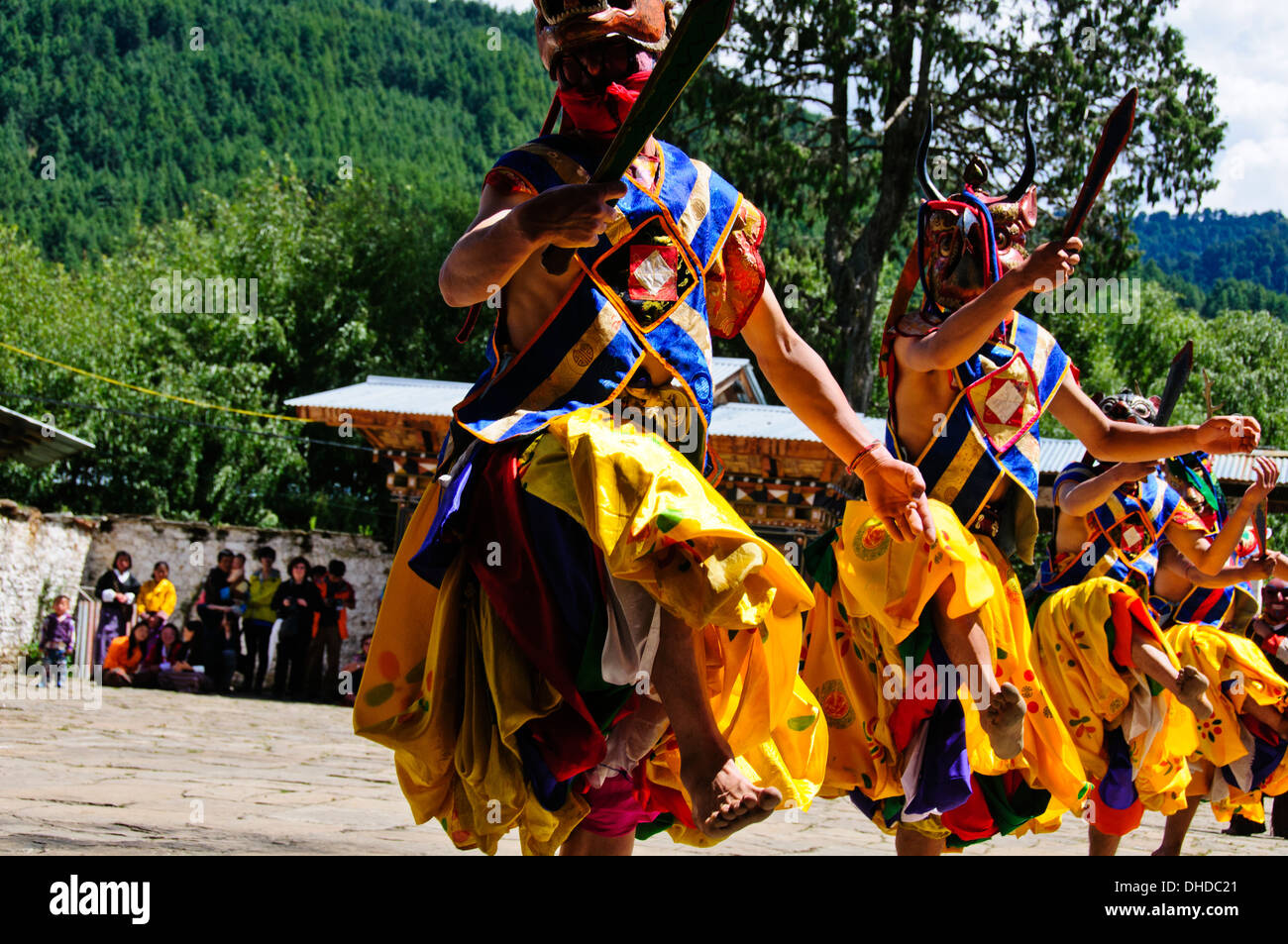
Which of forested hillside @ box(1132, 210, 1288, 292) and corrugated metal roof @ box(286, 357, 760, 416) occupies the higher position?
forested hillside @ box(1132, 210, 1288, 292)

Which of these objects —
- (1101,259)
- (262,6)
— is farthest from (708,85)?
(262,6)

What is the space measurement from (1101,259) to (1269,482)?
15.9 m

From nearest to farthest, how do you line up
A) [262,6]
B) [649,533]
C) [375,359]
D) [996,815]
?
[649,533]
[996,815]
[375,359]
[262,6]

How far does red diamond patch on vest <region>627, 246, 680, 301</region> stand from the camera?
278 centimetres

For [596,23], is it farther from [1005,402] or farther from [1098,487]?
[1098,487]

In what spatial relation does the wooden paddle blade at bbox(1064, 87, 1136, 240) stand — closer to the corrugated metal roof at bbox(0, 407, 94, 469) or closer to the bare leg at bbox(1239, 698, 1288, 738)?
the bare leg at bbox(1239, 698, 1288, 738)

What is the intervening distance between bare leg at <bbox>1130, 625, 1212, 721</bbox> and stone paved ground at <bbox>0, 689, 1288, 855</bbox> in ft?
5.03

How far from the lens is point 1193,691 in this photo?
185 inches

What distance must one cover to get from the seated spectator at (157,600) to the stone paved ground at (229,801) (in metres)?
4.94

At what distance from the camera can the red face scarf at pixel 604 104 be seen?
2805 millimetres

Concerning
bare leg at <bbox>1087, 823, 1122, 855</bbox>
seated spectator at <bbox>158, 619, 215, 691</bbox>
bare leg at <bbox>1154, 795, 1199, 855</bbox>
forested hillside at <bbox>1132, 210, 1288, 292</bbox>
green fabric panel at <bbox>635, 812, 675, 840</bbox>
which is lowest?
seated spectator at <bbox>158, 619, 215, 691</bbox>

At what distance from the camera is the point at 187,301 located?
27797mm

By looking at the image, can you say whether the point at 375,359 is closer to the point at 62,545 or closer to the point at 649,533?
the point at 62,545

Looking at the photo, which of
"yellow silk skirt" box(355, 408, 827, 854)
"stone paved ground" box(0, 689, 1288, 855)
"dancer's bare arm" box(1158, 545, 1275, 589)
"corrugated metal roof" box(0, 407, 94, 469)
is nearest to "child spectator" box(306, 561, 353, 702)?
"corrugated metal roof" box(0, 407, 94, 469)
